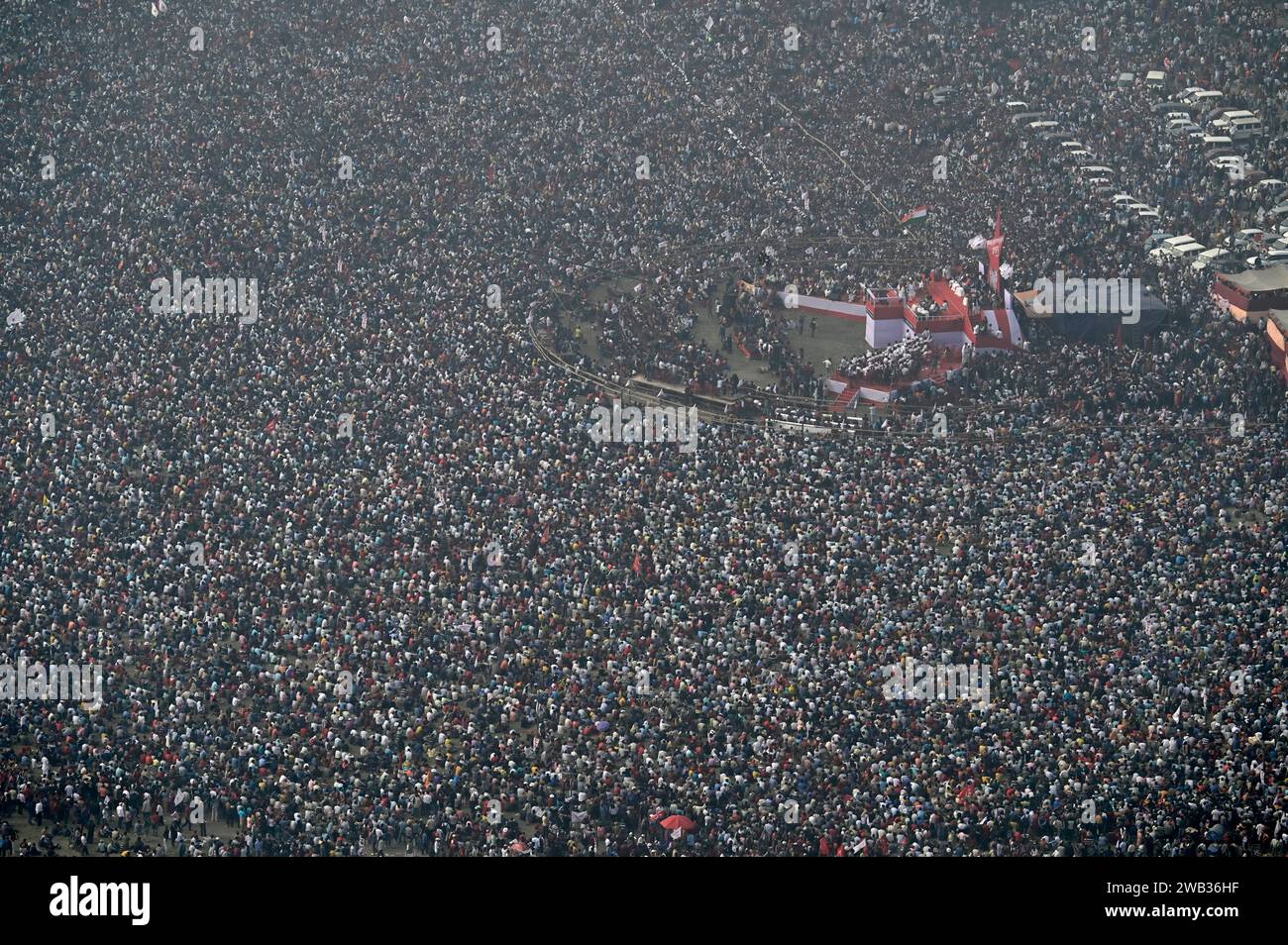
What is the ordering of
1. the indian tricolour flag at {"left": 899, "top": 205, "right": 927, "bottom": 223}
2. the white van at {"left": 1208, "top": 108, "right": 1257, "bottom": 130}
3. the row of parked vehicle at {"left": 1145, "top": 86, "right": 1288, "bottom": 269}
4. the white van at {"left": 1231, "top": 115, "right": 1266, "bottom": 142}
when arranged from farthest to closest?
the white van at {"left": 1208, "top": 108, "right": 1257, "bottom": 130}
the white van at {"left": 1231, "top": 115, "right": 1266, "bottom": 142}
the indian tricolour flag at {"left": 899, "top": 205, "right": 927, "bottom": 223}
the row of parked vehicle at {"left": 1145, "top": 86, "right": 1288, "bottom": 269}

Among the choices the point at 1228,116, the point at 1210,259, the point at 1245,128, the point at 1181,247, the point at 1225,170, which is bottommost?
the point at 1210,259

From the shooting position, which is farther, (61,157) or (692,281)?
(61,157)

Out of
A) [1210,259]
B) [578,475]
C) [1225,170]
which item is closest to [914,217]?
[1210,259]

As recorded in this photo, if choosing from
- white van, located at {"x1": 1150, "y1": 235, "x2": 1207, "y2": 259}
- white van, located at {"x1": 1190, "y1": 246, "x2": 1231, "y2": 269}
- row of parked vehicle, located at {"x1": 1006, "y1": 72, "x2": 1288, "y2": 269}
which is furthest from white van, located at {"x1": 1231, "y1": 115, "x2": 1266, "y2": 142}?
white van, located at {"x1": 1190, "y1": 246, "x2": 1231, "y2": 269}

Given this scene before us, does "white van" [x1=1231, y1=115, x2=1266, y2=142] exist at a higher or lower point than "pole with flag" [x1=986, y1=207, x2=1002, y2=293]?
higher

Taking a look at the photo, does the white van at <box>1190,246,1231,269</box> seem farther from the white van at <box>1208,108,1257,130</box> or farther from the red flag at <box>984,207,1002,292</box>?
the white van at <box>1208,108,1257,130</box>

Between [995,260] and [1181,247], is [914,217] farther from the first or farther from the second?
[1181,247]
